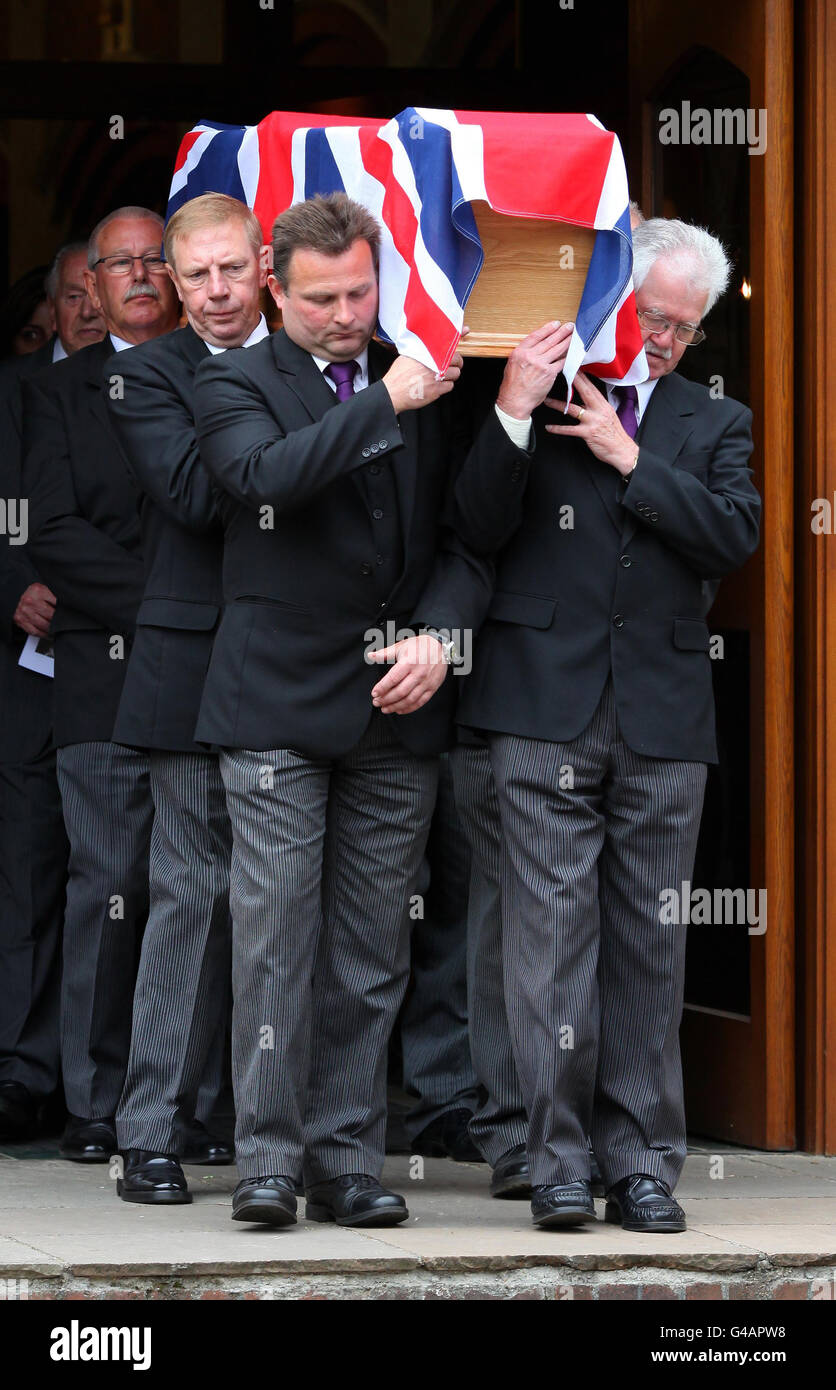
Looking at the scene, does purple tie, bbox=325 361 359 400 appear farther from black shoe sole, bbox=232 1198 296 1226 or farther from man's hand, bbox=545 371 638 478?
black shoe sole, bbox=232 1198 296 1226

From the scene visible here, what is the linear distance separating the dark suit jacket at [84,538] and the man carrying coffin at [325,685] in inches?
32.4

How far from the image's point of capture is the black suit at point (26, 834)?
5.60m

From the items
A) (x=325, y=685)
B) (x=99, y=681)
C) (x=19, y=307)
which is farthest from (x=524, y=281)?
(x=19, y=307)

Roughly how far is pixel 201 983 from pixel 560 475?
1259 mm

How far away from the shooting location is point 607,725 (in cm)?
442

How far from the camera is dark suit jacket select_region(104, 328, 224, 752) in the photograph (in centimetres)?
469

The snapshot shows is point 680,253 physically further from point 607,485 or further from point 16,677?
point 16,677

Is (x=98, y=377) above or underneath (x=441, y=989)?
above

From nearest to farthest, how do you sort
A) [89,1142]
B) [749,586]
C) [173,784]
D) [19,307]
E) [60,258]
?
[173,784]
[89,1142]
[749,586]
[60,258]
[19,307]

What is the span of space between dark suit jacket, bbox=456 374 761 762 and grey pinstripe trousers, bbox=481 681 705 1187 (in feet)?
0.17

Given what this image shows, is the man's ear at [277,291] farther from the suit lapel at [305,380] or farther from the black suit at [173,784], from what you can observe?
the black suit at [173,784]

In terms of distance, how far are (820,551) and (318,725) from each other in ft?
5.14
